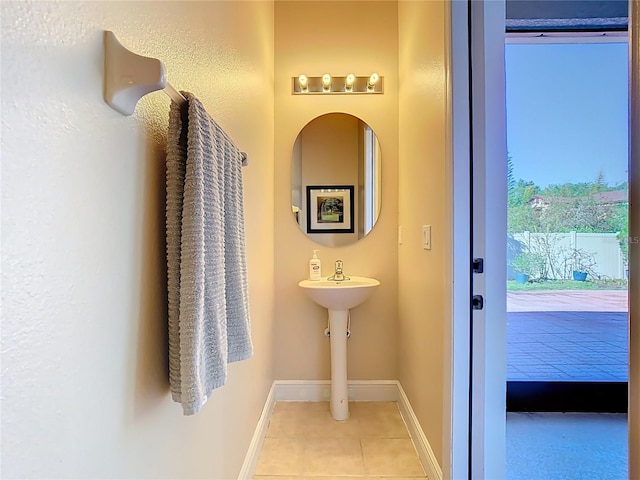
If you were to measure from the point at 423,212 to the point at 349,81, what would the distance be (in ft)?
3.73

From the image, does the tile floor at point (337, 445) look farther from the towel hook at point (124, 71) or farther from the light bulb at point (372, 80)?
the light bulb at point (372, 80)

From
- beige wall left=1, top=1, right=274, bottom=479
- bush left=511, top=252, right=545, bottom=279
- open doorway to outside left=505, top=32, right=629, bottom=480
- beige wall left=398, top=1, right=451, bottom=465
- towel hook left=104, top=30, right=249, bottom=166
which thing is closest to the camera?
beige wall left=1, top=1, right=274, bottom=479

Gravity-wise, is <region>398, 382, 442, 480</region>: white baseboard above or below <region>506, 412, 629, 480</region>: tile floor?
above

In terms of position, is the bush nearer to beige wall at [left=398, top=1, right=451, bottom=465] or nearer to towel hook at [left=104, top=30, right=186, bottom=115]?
beige wall at [left=398, top=1, right=451, bottom=465]

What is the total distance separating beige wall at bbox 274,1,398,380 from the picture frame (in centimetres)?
12

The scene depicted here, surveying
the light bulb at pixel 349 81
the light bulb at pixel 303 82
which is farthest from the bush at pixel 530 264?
the light bulb at pixel 303 82

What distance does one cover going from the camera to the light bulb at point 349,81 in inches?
88.3

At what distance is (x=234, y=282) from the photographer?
0.94m

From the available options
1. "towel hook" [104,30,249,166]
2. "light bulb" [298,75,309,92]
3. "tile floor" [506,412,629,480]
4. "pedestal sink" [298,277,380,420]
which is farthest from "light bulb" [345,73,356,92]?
"tile floor" [506,412,629,480]

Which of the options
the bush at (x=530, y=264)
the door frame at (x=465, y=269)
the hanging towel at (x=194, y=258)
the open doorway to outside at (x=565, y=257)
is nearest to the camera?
the hanging towel at (x=194, y=258)

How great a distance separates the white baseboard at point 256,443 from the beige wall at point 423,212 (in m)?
0.82

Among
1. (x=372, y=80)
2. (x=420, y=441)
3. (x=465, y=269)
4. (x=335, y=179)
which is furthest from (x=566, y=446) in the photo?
(x=372, y=80)

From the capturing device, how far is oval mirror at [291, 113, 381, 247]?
229 cm

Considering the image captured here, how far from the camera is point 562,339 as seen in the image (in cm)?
199
